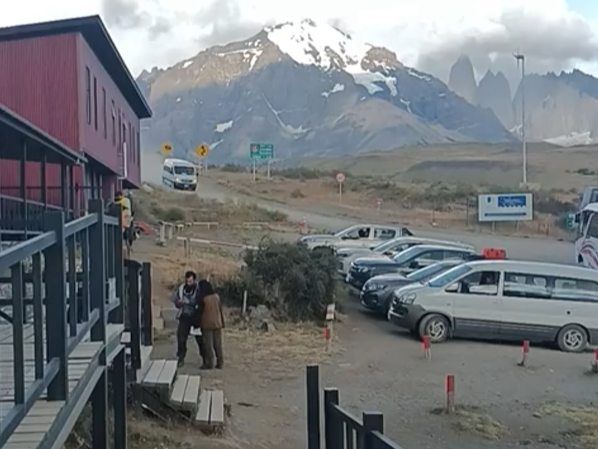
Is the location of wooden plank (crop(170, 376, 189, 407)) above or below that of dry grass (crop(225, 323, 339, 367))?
above

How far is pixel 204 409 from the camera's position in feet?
37.8

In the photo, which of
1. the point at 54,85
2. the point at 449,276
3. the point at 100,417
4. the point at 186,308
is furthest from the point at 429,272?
the point at 100,417

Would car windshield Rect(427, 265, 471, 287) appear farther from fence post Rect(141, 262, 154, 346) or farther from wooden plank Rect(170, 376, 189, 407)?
wooden plank Rect(170, 376, 189, 407)

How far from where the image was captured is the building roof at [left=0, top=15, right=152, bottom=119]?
2644 cm

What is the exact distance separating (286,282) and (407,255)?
473 cm

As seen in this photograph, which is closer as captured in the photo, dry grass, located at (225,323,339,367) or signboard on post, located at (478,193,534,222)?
dry grass, located at (225,323,339,367)

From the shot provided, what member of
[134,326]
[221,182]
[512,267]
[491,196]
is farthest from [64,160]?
[221,182]

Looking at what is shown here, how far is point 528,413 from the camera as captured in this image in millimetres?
13750

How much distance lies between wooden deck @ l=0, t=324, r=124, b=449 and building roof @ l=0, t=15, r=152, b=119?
2083cm

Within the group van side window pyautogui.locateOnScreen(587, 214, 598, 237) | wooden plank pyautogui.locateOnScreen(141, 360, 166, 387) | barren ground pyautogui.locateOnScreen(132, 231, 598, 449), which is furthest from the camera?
van side window pyautogui.locateOnScreen(587, 214, 598, 237)

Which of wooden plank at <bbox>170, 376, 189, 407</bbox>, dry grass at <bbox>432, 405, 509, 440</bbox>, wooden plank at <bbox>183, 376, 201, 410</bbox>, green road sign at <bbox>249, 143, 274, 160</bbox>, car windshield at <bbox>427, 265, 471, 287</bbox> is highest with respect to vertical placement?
green road sign at <bbox>249, 143, 274, 160</bbox>

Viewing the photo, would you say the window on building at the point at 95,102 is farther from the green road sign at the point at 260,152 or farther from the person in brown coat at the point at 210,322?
the green road sign at the point at 260,152

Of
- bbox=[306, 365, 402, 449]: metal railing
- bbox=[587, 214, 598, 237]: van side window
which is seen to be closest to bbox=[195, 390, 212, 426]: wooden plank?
bbox=[306, 365, 402, 449]: metal railing

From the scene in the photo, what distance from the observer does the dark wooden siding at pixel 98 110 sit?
1075 inches
